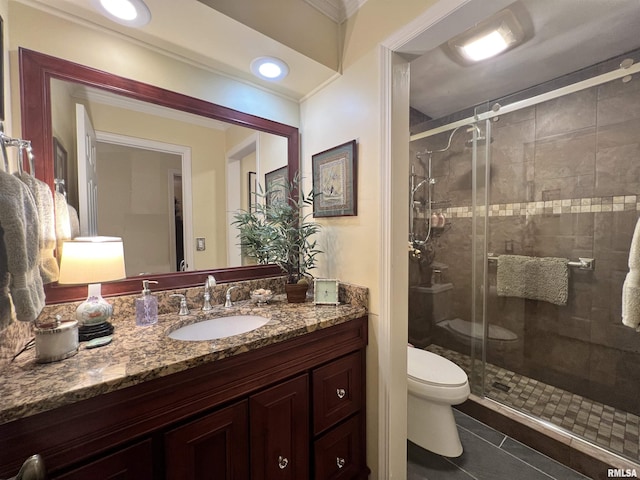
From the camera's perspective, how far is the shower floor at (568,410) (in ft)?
5.04

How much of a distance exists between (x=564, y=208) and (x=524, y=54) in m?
1.14

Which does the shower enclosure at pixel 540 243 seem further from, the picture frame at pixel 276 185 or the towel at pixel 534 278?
the picture frame at pixel 276 185

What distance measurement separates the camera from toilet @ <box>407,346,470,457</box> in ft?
4.95

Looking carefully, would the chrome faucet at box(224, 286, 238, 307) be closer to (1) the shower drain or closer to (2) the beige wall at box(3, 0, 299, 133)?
(2) the beige wall at box(3, 0, 299, 133)

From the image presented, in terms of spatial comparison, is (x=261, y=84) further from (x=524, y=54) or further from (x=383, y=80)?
(x=524, y=54)

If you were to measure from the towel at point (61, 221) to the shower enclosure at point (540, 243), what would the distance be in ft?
8.04

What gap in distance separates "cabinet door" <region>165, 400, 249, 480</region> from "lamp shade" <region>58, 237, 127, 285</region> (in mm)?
596

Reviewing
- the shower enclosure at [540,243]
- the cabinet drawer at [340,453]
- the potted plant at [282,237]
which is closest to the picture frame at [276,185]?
the potted plant at [282,237]

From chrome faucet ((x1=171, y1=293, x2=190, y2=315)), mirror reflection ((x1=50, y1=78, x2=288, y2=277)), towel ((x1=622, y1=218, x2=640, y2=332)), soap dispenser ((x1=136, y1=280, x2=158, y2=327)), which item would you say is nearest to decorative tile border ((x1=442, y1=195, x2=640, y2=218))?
towel ((x1=622, y1=218, x2=640, y2=332))

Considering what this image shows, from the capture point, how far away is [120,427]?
2.30 ft

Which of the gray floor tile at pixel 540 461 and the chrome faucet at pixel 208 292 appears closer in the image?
the chrome faucet at pixel 208 292

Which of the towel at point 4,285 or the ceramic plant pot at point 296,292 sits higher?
the towel at point 4,285

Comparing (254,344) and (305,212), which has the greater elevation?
(305,212)

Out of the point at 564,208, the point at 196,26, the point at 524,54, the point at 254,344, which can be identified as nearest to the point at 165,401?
the point at 254,344
